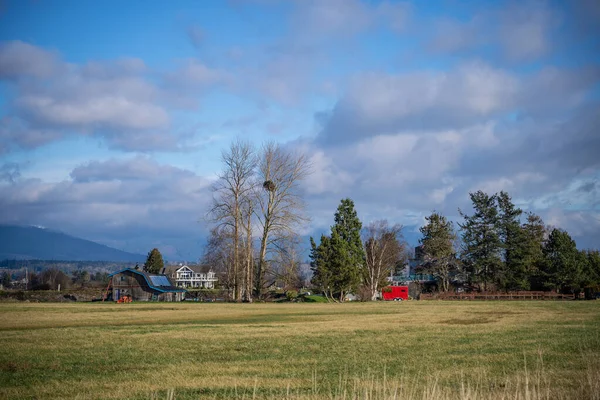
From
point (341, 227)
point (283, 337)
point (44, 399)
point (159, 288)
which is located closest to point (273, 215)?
point (341, 227)

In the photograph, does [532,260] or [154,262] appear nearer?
[532,260]

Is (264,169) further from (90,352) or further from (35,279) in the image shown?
(35,279)

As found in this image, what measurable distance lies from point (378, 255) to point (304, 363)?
6924 cm

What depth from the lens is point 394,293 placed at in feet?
260

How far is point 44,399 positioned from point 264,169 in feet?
183

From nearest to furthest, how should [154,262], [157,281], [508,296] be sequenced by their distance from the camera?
[508,296]
[157,281]
[154,262]

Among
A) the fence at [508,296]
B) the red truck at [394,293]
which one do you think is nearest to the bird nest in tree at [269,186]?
the red truck at [394,293]

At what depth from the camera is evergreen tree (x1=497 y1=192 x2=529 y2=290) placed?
72562mm

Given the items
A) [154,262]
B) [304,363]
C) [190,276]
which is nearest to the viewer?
[304,363]

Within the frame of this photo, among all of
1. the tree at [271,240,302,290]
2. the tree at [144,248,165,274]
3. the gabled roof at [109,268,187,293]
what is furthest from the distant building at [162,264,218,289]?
the tree at [271,240,302,290]

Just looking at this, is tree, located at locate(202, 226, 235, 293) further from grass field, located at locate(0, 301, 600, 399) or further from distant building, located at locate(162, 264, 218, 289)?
distant building, located at locate(162, 264, 218, 289)

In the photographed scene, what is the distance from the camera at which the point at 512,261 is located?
7300 centimetres

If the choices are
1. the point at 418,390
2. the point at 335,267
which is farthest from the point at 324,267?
the point at 418,390

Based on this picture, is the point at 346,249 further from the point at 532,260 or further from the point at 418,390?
the point at 418,390
